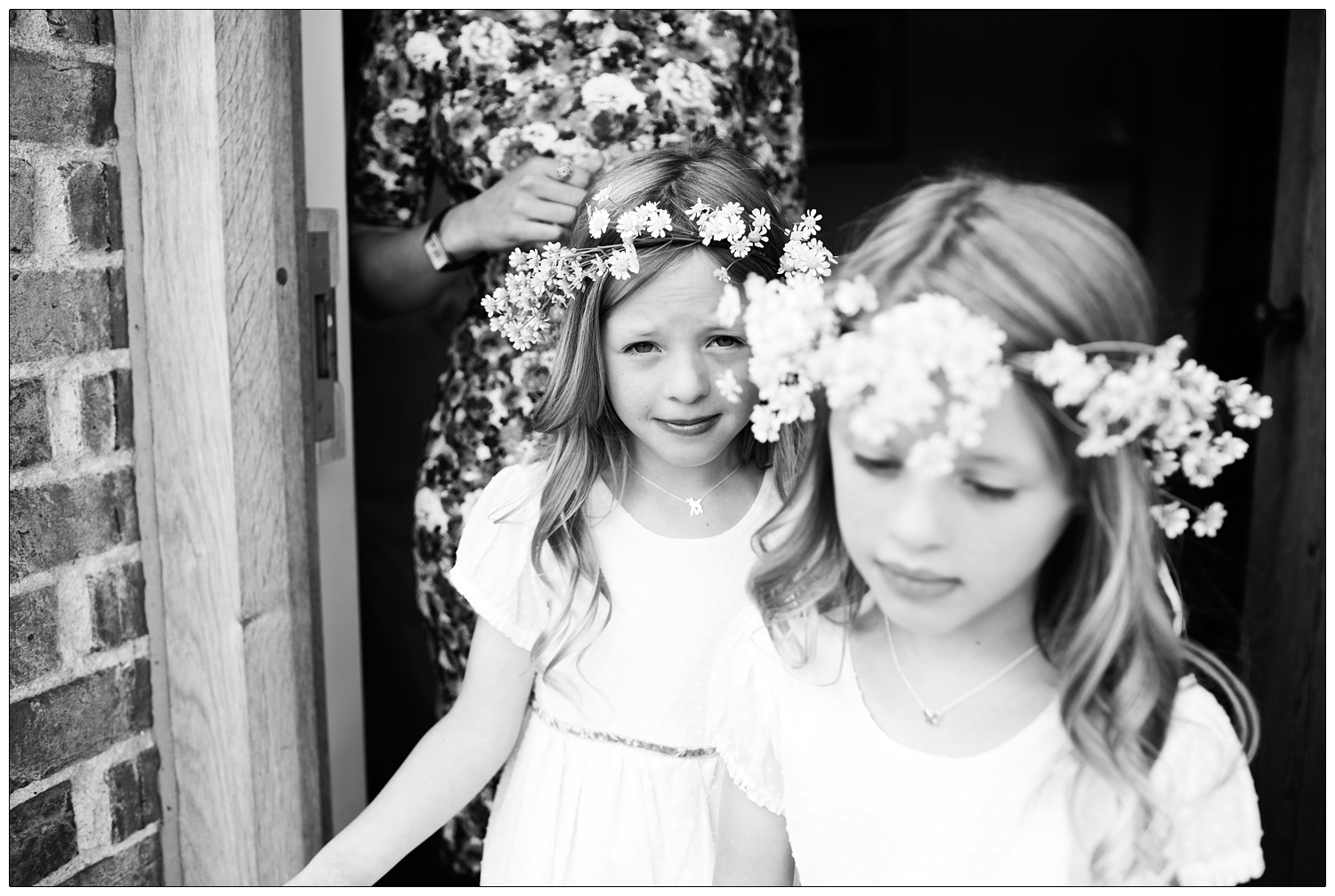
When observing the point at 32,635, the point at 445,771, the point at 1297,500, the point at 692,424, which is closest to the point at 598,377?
the point at 692,424

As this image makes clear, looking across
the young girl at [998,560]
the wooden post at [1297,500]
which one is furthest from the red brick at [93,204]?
the wooden post at [1297,500]

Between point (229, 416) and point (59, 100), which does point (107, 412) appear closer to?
point (229, 416)

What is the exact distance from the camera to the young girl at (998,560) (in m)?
0.97

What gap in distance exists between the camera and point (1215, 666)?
3.63 ft

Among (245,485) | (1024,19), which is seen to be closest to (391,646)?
(245,485)

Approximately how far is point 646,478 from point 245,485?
22.7 inches

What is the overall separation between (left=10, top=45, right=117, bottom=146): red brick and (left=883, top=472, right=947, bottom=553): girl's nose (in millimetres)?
1178

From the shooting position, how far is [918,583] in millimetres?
1036

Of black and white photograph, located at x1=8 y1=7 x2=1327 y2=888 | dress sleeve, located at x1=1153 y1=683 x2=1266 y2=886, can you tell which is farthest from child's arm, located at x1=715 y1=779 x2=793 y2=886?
dress sleeve, located at x1=1153 y1=683 x2=1266 y2=886

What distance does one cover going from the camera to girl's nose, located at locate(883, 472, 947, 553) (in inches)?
39.0

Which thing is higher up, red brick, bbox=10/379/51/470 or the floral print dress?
the floral print dress

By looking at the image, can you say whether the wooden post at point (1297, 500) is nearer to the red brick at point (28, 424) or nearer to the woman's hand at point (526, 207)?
the woman's hand at point (526, 207)

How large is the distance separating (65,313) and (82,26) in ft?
1.25

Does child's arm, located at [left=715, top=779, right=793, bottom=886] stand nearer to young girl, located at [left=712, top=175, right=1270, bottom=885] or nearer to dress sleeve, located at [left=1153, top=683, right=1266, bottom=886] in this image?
young girl, located at [left=712, top=175, right=1270, bottom=885]
